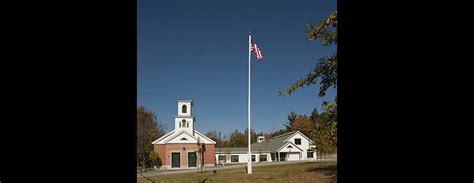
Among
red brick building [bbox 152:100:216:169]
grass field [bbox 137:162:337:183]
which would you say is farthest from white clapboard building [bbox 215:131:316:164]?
grass field [bbox 137:162:337:183]

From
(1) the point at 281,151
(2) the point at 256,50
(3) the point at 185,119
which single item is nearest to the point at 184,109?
(3) the point at 185,119

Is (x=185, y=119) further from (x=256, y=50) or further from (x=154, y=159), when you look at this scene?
(x=256, y=50)

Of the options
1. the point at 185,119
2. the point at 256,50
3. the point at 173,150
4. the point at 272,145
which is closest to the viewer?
the point at 256,50

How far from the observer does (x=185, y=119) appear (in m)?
18.0

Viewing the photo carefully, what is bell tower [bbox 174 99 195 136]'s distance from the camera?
1633cm

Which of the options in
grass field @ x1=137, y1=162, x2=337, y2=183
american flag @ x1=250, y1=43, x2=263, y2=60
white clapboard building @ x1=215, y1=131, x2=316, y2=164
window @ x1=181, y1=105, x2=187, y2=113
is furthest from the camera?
white clapboard building @ x1=215, y1=131, x2=316, y2=164

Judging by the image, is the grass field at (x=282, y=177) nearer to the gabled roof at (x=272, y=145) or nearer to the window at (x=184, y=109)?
the window at (x=184, y=109)

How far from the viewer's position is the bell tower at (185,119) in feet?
53.6

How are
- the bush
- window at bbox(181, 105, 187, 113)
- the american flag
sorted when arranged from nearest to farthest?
the american flag, the bush, window at bbox(181, 105, 187, 113)

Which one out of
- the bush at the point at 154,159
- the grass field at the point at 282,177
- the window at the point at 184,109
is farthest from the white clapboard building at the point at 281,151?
the grass field at the point at 282,177

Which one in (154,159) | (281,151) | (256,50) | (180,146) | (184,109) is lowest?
(281,151)

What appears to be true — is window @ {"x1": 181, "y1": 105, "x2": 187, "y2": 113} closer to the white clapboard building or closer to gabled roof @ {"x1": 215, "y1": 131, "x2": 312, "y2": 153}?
gabled roof @ {"x1": 215, "y1": 131, "x2": 312, "y2": 153}
